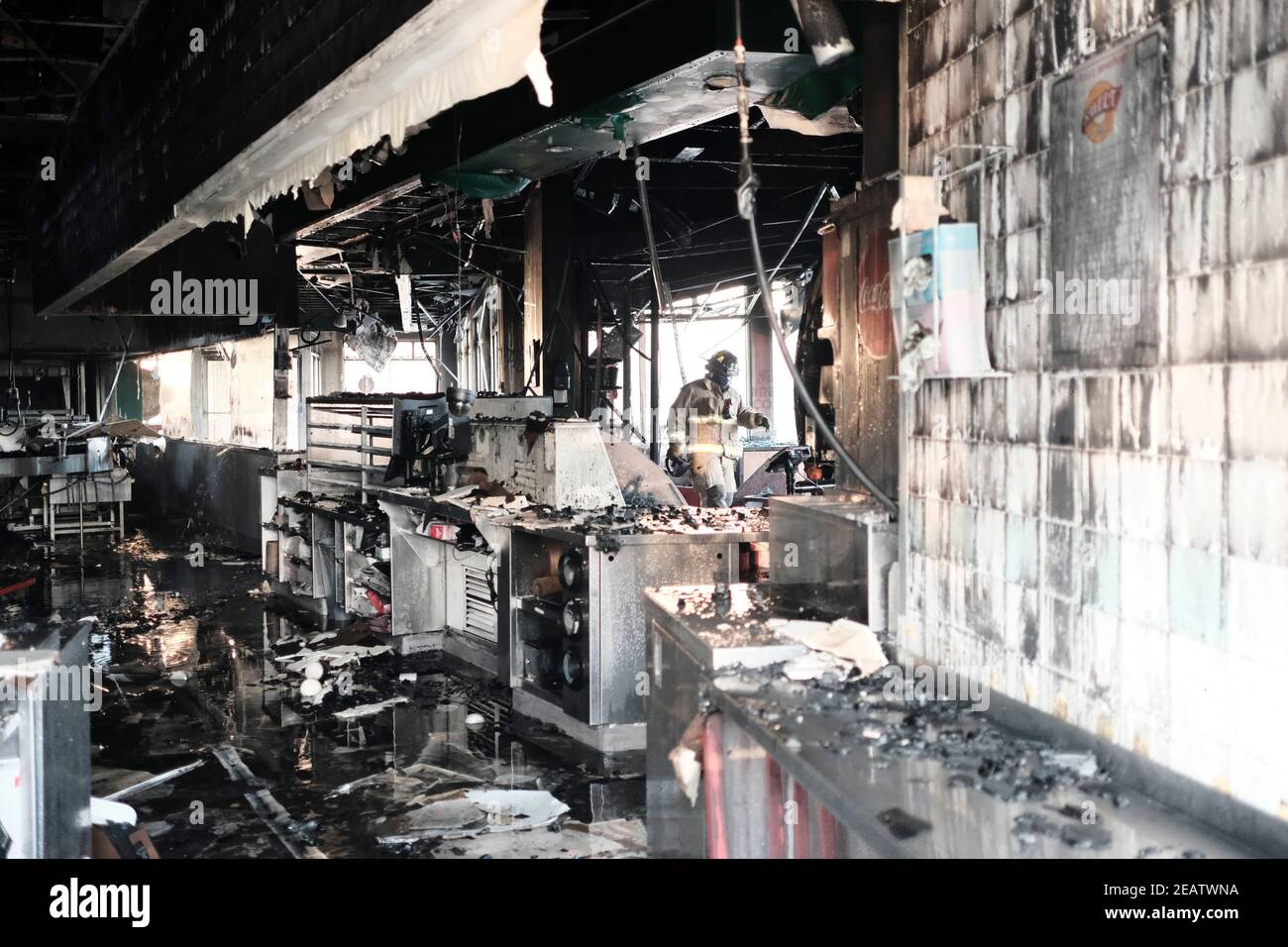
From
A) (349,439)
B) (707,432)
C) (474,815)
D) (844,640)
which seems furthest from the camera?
(707,432)

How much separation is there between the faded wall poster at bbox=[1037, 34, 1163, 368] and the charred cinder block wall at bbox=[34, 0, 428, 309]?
5.89ft

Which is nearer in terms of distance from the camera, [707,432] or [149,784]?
[149,784]

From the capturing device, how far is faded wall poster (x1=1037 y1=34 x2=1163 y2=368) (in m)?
2.15

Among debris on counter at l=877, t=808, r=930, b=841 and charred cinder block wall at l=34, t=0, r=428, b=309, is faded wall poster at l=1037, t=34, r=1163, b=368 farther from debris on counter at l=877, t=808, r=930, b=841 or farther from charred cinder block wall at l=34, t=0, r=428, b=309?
charred cinder block wall at l=34, t=0, r=428, b=309

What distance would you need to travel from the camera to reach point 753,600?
387cm

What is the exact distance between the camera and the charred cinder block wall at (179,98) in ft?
12.7

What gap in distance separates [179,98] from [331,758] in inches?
140

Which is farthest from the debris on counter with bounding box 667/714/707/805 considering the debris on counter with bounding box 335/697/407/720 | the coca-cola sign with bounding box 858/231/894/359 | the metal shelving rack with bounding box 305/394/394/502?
the metal shelving rack with bounding box 305/394/394/502

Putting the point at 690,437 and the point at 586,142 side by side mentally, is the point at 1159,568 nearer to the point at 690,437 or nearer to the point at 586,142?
the point at 586,142

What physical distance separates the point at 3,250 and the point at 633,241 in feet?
35.8

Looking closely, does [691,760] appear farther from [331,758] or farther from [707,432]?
[707,432]

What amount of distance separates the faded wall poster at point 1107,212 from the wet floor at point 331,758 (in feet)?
9.27

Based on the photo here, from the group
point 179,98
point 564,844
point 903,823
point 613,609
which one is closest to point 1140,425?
point 903,823

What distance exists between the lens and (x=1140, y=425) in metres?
2.18
